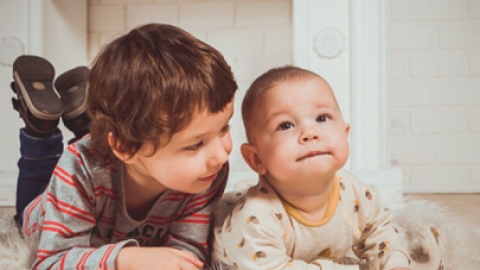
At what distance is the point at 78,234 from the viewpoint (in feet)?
3.10

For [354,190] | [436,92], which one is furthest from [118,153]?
[436,92]

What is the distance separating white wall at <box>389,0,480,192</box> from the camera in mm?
2193

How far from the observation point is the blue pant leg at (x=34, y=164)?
130 centimetres

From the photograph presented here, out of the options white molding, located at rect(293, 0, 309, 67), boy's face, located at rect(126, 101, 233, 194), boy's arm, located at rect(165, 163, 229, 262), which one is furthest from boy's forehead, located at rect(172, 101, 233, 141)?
white molding, located at rect(293, 0, 309, 67)

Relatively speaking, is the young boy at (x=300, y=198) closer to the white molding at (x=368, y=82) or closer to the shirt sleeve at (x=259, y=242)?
the shirt sleeve at (x=259, y=242)

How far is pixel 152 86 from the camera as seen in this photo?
0.82 m

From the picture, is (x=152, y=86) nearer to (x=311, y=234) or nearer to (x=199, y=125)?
(x=199, y=125)

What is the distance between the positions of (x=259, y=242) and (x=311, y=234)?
0.11 m

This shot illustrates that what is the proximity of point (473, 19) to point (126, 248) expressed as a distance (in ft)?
6.08

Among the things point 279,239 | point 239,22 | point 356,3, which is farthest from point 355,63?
point 279,239

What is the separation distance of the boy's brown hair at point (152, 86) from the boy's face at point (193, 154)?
0.02 meters

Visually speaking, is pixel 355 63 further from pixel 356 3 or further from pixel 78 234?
pixel 78 234

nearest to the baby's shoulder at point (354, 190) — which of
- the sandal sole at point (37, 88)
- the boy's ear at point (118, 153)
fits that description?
the boy's ear at point (118, 153)

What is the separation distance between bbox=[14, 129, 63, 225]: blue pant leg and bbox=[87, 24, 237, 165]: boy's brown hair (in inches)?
18.0
